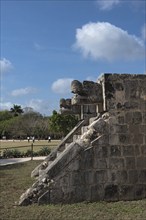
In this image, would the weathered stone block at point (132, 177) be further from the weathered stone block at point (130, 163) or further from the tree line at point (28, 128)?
the tree line at point (28, 128)

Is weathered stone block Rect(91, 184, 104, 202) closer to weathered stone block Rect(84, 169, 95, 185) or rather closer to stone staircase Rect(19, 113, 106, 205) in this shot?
weathered stone block Rect(84, 169, 95, 185)

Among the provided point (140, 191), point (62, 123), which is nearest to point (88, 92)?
point (140, 191)

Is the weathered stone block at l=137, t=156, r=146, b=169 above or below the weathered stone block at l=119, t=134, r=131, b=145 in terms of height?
below

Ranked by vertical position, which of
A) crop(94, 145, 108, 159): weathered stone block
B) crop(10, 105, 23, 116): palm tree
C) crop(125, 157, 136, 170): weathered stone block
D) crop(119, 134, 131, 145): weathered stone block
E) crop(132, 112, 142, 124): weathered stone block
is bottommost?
crop(125, 157, 136, 170): weathered stone block

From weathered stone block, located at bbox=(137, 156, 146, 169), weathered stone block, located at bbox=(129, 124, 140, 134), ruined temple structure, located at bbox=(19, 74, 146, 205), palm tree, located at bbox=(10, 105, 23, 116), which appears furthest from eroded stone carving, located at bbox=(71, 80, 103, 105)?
palm tree, located at bbox=(10, 105, 23, 116)

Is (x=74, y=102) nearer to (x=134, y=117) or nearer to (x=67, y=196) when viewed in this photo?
(x=134, y=117)

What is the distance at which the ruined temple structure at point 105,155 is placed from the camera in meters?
7.71

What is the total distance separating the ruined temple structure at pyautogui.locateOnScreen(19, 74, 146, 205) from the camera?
25.3 feet

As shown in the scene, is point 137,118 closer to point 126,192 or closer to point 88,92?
point 88,92

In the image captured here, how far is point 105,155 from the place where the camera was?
8.12 m

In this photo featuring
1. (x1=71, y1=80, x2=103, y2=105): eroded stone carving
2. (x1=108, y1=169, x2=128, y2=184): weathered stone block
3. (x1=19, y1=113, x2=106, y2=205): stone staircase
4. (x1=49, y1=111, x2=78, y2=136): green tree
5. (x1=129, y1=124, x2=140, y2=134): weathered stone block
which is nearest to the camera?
(x1=19, y1=113, x2=106, y2=205): stone staircase

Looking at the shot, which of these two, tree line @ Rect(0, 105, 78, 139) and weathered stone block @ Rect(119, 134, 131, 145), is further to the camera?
tree line @ Rect(0, 105, 78, 139)

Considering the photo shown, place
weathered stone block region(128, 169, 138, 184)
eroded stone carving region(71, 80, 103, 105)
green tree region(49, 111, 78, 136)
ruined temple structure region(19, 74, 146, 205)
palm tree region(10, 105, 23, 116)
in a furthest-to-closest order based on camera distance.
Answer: palm tree region(10, 105, 23, 116), green tree region(49, 111, 78, 136), eroded stone carving region(71, 80, 103, 105), weathered stone block region(128, 169, 138, 184), ruined temple structure region(19, 74, 146, 205)

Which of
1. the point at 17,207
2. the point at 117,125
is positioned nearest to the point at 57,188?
the point at 17,207
